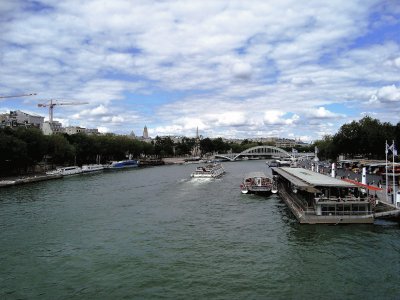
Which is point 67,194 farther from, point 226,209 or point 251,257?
point 251,257

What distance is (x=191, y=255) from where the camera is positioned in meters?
24.4

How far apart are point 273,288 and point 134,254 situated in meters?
9.12

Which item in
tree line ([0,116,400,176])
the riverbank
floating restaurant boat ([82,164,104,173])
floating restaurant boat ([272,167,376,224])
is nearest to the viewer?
floating restaurant boat ([272,167,376,224])

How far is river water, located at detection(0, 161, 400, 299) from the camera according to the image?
1912 cm

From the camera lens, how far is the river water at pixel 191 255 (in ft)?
62.7

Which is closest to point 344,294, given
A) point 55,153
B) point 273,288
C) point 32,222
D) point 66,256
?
point 273,288

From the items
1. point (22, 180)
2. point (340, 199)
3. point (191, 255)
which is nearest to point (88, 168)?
point (22, 180)

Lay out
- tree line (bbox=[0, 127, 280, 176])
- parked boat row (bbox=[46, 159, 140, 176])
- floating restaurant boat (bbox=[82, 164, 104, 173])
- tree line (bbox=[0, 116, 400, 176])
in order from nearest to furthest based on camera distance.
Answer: tree line (bbox=[0, 127, 280, 176]), tree line (bbox=[0, 116, 400, 176]), parked boat row (bbox=[46, 159, 140, 176]), floating restaurant boat (bbox=[82, 164, 104, 173])

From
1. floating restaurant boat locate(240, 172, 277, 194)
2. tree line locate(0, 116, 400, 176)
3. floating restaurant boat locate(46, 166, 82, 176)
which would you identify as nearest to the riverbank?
floating restaurant boat locate(46, 166, 82, 176)

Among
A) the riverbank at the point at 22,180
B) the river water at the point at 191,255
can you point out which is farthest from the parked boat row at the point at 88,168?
the river water at the point at 191,255

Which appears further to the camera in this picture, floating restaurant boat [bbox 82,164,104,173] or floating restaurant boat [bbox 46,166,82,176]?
floating restaurant boat [bbox 82,164,104,173]

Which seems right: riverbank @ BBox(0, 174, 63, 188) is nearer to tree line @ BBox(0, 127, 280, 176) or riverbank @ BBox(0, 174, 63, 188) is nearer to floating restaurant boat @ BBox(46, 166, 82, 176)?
floating restaurant boat @ BBox(46, 166, 82, 176)

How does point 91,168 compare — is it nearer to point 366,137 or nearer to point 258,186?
point 258,186

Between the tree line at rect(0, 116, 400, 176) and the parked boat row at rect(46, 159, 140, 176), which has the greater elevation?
the tree line at rect(0, 116, 400, 176)
